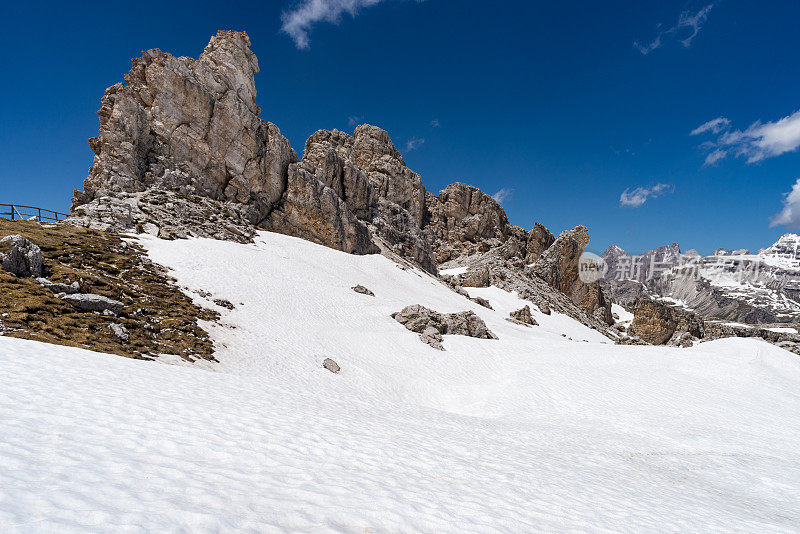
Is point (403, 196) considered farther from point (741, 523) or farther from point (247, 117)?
point (741, 523)

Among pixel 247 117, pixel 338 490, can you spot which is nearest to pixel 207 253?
pixel 247 117

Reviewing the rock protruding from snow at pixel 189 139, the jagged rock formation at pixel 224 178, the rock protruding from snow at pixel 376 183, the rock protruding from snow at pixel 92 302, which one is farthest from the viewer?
the rock protruding from snow at pixel 376 183

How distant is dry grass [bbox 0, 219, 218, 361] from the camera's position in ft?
38.0

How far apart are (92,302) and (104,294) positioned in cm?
162

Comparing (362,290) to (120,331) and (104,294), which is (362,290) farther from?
(120,331)

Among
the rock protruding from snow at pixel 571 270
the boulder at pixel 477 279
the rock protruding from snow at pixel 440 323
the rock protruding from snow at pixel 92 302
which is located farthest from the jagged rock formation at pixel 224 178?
the rock protruding from snow at pixel 440 323

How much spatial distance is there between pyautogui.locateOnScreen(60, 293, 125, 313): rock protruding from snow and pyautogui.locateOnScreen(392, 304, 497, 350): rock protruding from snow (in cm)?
1860

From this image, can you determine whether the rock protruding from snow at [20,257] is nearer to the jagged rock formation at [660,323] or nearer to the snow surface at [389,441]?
the snow surface at [389,441]

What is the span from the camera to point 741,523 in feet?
19.6

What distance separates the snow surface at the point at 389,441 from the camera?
3.75m

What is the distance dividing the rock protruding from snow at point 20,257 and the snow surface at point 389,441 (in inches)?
310

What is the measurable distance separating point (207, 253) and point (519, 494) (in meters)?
31.6

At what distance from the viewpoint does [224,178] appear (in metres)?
44.6

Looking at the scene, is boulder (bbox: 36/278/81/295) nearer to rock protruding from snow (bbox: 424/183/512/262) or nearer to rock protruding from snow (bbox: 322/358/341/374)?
rock protruding from snow (bbox: 322/358/341/374)
